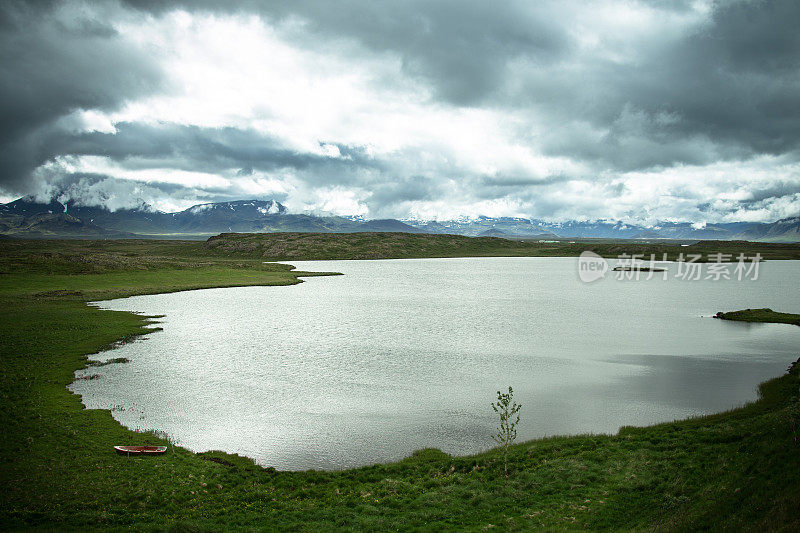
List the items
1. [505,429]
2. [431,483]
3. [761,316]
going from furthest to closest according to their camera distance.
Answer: [761,316]
[505,429]
[431,483]

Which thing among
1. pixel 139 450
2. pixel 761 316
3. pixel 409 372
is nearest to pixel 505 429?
pixel 409 372

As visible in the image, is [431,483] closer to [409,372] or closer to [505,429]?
[505,429]

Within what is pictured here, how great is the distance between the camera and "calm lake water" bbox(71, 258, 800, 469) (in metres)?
30.2

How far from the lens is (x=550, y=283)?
136 meters

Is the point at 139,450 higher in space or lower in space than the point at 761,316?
lower

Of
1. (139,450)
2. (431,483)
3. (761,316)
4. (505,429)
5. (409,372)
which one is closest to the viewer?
(431,483)

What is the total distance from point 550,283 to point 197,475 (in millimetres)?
126352

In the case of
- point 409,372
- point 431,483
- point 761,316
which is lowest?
point 409,372

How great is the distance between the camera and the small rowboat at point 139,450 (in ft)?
81.4

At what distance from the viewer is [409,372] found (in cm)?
4384

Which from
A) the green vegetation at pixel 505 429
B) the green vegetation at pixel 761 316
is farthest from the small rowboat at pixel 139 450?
the green vegetation at pixel 761 316

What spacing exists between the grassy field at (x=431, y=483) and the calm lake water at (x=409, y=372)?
9.73ft

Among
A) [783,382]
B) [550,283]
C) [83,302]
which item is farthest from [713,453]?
[550,283]

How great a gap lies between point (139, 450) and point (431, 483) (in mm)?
16647
